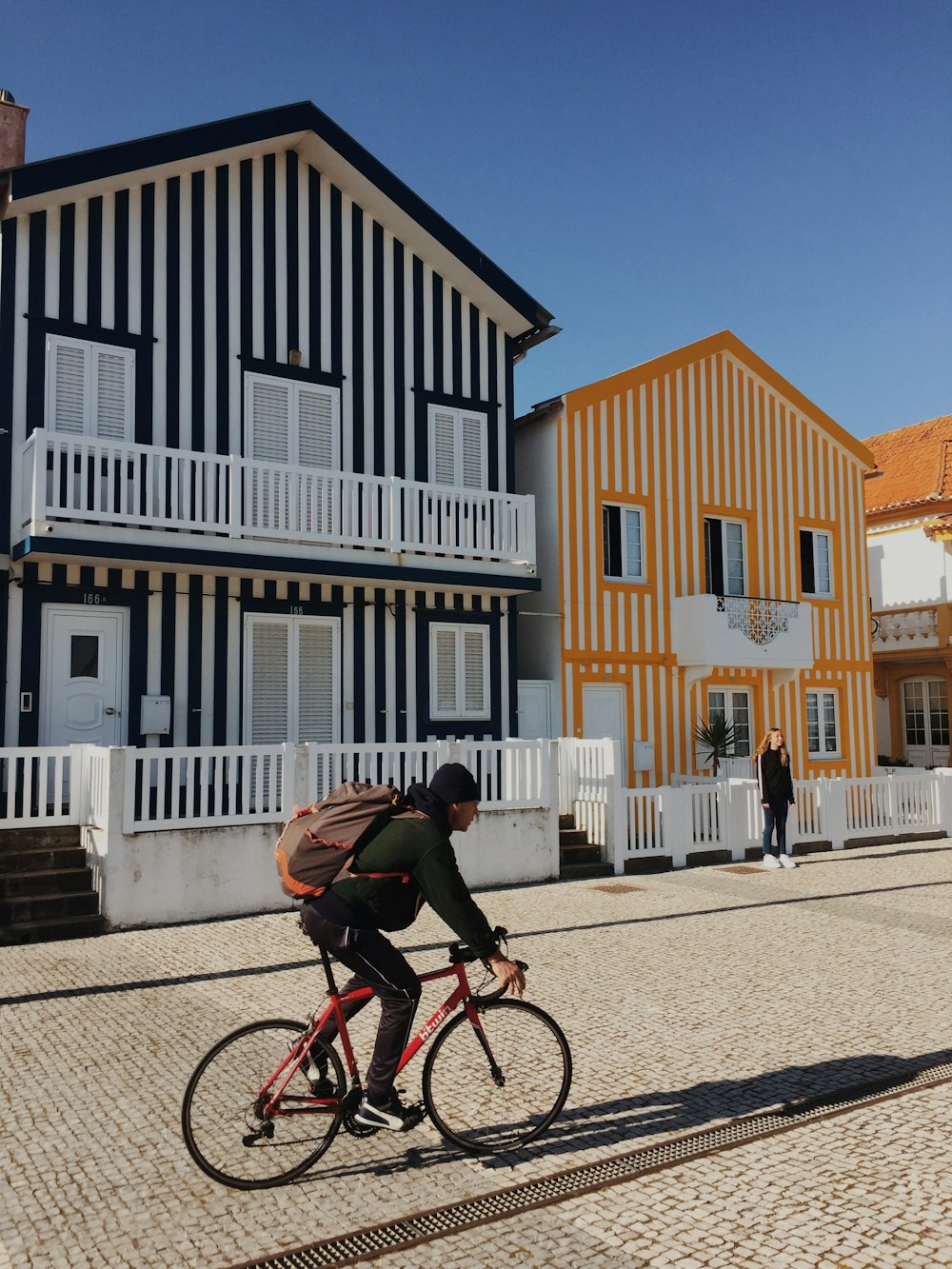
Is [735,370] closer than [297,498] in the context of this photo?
No

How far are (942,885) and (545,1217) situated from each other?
32.5ft

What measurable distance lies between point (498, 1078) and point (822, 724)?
17729 mm

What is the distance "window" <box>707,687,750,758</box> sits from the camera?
1988cm

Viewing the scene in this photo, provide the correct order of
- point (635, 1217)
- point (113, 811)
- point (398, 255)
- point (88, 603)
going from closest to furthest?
point (635, 1217)
point (113, 811)
point (88, 603)
point (398, 255)

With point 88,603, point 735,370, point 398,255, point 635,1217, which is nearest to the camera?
point 635,1217

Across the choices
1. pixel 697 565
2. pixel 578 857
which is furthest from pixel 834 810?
pixel 697 565

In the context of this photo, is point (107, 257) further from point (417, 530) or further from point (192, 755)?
point (192, 755)

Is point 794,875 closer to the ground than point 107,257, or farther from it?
closer to the ground

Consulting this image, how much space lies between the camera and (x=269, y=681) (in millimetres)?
14914

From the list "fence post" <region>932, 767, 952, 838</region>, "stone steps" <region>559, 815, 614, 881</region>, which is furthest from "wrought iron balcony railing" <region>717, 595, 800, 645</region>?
"stone steps" <region>559, 815, 614, 881</region>

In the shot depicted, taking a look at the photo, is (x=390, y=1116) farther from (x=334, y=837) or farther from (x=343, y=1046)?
(x=334, y=837)

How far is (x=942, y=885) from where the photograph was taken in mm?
12523

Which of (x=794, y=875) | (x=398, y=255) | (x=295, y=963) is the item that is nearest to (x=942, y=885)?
(x=794, y=875)

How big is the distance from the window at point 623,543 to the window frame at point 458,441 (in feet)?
8.76
